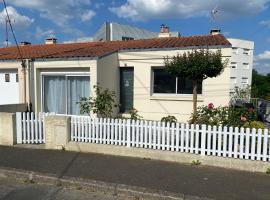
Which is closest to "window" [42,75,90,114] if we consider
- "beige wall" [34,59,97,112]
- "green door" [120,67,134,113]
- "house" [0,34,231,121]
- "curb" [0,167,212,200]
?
"house" [0,34,231,121]

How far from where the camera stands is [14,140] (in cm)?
800

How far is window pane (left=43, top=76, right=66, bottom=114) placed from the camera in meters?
11.0

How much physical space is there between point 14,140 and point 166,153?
14.5 ft

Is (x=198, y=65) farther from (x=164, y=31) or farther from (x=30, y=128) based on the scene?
(x=164, y=31)

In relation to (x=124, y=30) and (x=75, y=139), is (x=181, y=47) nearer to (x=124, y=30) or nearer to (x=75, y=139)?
(x=75, y=139)

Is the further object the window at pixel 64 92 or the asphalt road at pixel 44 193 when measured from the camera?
the window at pixel 64 92

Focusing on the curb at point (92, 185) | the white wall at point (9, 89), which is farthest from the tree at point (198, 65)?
the white wall at point (9, 89)

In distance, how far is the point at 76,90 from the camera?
10727 mm

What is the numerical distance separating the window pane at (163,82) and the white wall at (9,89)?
227 inches

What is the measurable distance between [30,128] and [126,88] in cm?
481

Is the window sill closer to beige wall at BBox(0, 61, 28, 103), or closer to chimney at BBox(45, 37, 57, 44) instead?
beige wall at BBox(0, 61, 28, 103)

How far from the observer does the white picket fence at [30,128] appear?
7.93 m

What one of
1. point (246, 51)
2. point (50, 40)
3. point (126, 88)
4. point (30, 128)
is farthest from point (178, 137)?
point (246, 51)

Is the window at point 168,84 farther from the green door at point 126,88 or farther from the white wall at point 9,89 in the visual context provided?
the white wall at point 9,89
